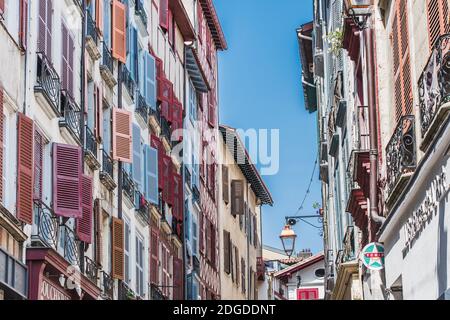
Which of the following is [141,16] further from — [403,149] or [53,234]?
[403,149]

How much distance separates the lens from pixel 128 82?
30516 millimetres

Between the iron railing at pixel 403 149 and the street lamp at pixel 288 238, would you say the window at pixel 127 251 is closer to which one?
the iron railing at pixel 403 149

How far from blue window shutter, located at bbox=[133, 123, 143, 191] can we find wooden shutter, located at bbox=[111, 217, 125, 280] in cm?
278

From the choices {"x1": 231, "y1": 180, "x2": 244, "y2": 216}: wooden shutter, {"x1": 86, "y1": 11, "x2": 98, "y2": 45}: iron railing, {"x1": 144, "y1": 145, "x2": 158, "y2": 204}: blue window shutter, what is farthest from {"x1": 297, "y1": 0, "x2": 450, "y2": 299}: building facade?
{"x1": 231, "y1": 180, "x2": 244, "y2": 216}: wooden shutter

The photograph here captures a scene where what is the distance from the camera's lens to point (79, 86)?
80.8 feet

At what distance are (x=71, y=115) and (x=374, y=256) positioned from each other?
6.44 meters

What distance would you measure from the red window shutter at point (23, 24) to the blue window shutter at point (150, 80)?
12.7m

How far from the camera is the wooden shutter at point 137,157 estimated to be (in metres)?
30.1

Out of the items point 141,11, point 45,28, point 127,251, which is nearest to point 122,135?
point 127,251

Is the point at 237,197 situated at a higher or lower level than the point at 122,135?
higher
